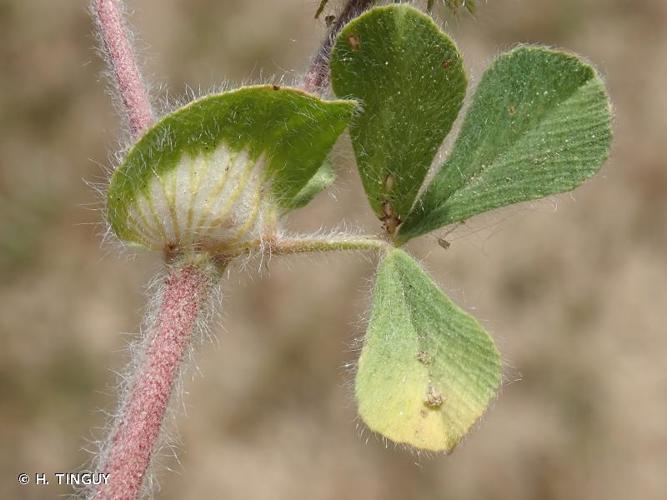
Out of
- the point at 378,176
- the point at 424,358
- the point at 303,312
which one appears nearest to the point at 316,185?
the point at 378,176

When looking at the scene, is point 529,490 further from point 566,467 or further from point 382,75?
point 382,75

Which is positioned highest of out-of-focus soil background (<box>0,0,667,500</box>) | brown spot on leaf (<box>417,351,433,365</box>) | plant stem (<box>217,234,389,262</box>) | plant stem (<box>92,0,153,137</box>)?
plant stem (<box>92,0,153,137</box>)

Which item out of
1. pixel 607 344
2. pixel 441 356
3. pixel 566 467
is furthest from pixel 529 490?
pixel 441 356

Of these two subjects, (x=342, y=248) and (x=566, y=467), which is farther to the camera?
(x=566, y=467)

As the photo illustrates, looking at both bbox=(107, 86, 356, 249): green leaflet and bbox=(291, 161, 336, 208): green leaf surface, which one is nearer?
bbox=(107, 86, 356, 249): green leaflet

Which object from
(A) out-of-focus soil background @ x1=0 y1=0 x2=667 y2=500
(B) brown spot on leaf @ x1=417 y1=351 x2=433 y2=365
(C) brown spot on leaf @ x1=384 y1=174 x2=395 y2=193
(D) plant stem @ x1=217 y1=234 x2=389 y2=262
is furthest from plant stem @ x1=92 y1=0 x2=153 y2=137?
(A) out-of-focus soil background @ x1=0 y1=0 x2=667 y2=500

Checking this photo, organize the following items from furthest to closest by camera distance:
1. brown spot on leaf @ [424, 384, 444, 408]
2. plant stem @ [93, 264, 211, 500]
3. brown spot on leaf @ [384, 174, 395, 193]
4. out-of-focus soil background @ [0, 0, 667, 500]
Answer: out-of-focus soil background @ [0, 0, 667, 500] < brown spot on leaf @ [384, 174, 395, 193] < brown spot on leaf @ [424, 384, 444, 408] < plant stem @ [93, 264, 211, 500]

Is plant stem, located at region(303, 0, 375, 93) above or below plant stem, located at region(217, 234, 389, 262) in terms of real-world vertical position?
above

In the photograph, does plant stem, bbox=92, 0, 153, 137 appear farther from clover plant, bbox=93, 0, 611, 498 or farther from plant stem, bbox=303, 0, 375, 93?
plant stem, bbox=303, 0, 375, 93
